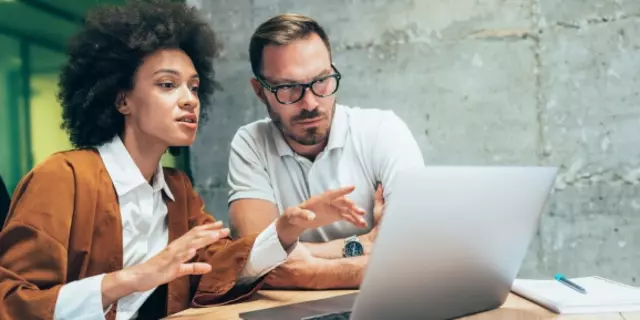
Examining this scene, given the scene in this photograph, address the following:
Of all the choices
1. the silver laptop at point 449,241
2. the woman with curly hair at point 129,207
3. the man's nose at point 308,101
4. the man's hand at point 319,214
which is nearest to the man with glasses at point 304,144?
the man's nose at point 308,101

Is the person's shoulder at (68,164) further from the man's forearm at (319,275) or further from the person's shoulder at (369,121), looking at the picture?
the person's shoulder at (369,121)

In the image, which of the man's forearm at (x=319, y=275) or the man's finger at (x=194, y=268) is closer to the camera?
the man's finger at (x=194, y=268)

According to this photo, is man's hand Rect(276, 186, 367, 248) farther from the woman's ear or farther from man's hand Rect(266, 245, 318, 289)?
the woman's ear

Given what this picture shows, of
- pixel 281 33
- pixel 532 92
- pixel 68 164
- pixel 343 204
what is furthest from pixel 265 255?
pixel 532 92

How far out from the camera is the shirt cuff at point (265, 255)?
1.43m

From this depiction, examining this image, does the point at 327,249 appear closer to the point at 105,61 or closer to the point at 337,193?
the point at 337,193

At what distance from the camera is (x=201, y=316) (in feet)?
4.04

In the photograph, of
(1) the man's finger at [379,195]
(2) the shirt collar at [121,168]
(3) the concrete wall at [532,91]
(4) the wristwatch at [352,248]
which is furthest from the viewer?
(3) the concrete wall at [532,91]

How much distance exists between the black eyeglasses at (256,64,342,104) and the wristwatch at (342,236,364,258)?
50 centimetres

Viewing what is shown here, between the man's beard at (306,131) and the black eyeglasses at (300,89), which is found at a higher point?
the black eyeglasses at (300,89)

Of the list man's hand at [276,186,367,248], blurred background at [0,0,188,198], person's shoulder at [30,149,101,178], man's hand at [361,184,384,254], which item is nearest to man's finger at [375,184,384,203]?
man's hand at [361,184,384,254]

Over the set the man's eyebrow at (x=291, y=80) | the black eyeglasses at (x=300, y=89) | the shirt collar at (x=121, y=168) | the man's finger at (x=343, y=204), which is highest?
the man's eyebrow at (x=291, y=80)

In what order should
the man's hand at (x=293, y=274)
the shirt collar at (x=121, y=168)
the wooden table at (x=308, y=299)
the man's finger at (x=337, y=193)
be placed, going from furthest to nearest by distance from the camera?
the man's hand at (x=293, y=274) → the shirt collar at (x=121, y=168) → the man's finger at (x=337, y=193) → the wooden table at (x=308, y=299)

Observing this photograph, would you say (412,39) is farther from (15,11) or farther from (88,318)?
(88,318)
